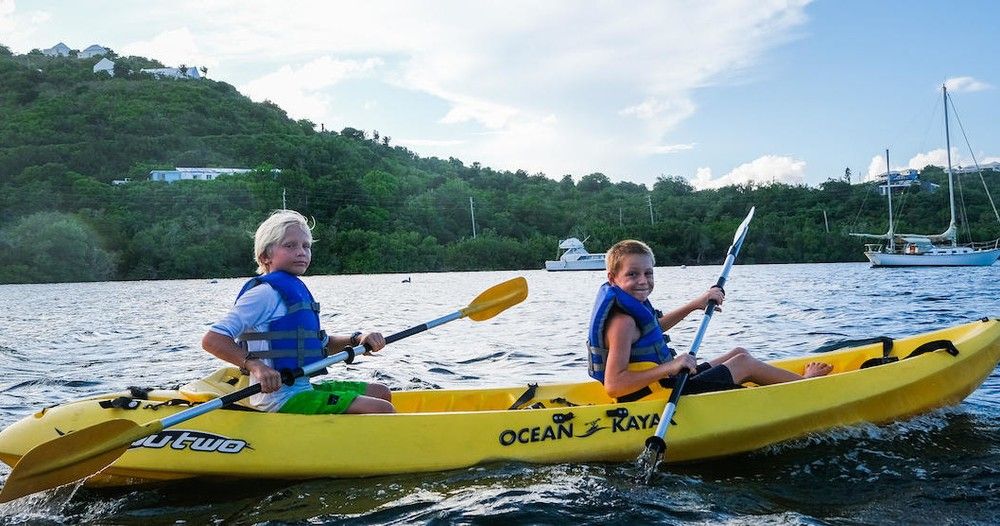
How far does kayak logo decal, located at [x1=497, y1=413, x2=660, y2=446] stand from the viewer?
15.1 ft

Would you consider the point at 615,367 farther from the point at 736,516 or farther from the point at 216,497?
the point at 216,497

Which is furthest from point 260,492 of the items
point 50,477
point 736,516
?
point 736,516

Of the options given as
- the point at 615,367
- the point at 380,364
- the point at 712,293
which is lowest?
the point at 380,364

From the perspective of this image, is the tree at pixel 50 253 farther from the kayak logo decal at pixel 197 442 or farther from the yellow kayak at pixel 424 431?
the kayak logo decal at pixel 197 442

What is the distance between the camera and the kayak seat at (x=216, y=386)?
15.6 feet

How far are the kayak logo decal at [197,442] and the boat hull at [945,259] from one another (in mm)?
44141

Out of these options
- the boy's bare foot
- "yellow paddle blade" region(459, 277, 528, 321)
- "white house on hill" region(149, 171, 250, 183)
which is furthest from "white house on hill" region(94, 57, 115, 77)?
the boy's bare foot

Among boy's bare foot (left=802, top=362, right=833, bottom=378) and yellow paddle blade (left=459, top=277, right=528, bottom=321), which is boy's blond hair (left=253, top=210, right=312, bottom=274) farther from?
boy's bare foot (left=802, top=362, right=833, bottom=378)

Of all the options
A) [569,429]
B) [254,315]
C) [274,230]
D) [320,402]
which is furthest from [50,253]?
[569,429]

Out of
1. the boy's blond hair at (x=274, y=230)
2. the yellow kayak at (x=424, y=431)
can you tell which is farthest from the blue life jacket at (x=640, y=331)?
the boy's blond hair at (x=274, y=230)

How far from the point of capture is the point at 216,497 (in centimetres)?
437

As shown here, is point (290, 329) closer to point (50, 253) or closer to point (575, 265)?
point (50, 253)

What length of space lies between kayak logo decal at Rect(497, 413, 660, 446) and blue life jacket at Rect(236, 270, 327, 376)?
1.22 m

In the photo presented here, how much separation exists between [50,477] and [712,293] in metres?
4.02
